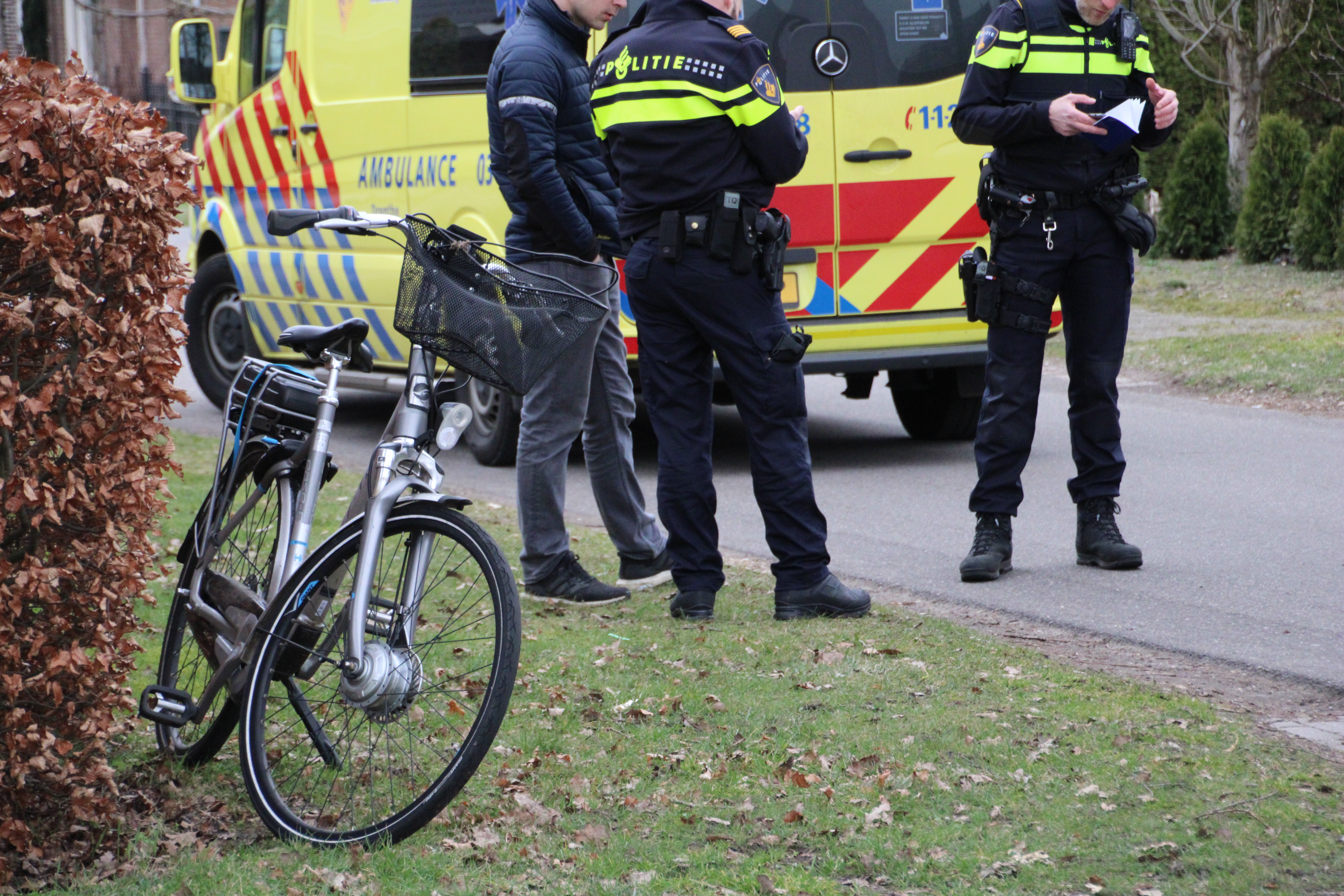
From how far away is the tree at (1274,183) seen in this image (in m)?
17.0

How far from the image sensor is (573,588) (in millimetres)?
5582

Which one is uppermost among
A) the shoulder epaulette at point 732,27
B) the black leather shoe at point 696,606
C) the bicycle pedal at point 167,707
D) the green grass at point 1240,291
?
the shoulder epaulette at point 732,27

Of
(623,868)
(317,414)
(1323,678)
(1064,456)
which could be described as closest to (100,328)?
(317,414)

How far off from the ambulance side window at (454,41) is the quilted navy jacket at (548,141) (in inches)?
95.5

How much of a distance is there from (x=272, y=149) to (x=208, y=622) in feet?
19.6

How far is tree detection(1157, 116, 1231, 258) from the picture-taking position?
1828cm

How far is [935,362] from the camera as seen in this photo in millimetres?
7895

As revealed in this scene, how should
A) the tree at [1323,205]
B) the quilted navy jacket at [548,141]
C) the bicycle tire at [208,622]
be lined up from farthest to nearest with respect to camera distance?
the tree at [1323,205], the quilted navy jacket at [548,141], the bicycle tire at [208,622]

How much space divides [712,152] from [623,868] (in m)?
2.44

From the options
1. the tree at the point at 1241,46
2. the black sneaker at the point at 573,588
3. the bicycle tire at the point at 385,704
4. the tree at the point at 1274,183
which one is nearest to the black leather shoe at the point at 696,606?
the black sneaker at the point at 573,588

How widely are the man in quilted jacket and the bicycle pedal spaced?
1.89m

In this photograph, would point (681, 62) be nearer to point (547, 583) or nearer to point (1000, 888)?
point (547, 583)

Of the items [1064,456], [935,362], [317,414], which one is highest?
[317,414]

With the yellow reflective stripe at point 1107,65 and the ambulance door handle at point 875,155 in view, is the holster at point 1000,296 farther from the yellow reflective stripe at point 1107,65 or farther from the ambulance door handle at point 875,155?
the ambulance door handle at point 875,155
